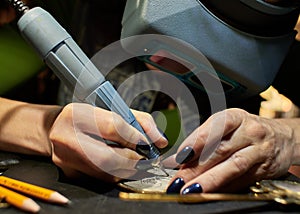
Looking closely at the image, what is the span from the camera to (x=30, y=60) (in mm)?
987

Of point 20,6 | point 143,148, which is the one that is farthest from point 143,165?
point 20,6

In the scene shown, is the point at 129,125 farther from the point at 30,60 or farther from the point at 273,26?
the point at 30,60

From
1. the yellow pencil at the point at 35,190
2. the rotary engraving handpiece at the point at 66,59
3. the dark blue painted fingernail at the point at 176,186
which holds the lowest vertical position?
the dark blue painted fingernail at the point at 176,186

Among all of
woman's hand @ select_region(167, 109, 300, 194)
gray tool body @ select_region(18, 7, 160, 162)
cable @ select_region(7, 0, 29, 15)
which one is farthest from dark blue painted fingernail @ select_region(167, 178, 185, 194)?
cable @ select_region(7, 0, 29, 15)

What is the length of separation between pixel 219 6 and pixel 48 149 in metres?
0.32

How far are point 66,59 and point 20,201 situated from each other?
18 cm

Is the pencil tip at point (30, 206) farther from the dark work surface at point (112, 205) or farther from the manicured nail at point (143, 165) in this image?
the manicured nail at point (143, 165)

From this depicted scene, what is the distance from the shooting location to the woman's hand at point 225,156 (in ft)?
1.70

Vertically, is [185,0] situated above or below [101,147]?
above

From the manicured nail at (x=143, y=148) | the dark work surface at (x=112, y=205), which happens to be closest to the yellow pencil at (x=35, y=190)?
the dark work surface at (x=112, y=205)

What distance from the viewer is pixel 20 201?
1.55 feet

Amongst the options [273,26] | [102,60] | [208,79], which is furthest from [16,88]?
[273,26]

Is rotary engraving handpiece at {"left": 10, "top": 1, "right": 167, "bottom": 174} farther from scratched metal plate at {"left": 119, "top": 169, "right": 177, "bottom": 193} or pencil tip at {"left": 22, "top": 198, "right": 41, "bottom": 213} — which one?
pencil tip at {"left": 22, "top": 198, "right": 41, "bottom": 213}

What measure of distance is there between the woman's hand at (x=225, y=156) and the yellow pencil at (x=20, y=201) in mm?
154
